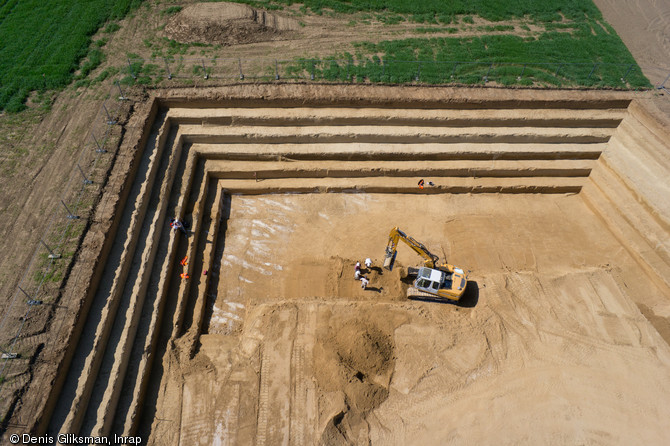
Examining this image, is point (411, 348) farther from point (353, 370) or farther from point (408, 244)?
point (408, 244)

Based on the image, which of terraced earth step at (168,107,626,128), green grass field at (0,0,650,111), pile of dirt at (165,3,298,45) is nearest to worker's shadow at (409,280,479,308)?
terraced earth step at (168,107,626,128)

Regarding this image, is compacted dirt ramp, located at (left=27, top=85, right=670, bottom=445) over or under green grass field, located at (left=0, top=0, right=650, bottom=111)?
under

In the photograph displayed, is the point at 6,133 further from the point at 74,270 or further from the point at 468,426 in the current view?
the point at 468,426

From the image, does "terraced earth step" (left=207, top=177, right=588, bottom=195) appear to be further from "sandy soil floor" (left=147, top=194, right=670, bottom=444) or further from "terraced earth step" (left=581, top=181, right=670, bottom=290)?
"sandy soil floor" (left=147, top=194, right=670, bottom=444)

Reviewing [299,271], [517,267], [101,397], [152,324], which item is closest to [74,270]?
[152,324]

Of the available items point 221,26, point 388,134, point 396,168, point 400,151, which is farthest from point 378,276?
point 221,26
